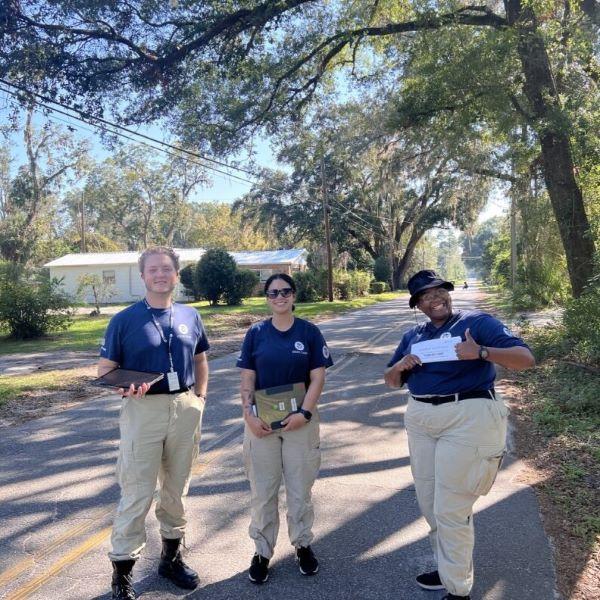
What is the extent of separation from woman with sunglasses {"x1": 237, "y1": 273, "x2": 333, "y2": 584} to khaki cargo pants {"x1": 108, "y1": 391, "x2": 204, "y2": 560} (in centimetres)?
38

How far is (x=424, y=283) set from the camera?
3154mm

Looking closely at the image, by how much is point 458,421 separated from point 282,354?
3.61 feet

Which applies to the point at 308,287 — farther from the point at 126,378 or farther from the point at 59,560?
the point at 126,378

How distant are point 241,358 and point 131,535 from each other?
1167 millimetres

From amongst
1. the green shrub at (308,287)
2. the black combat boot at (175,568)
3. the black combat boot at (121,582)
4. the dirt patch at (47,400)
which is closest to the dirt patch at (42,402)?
the dirt patch at (47,400)

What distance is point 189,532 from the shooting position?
4027mm

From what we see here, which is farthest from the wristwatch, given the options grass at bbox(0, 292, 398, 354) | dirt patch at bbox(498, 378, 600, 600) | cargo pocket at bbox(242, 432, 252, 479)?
grass at bbox(0, 292, 398, 354)

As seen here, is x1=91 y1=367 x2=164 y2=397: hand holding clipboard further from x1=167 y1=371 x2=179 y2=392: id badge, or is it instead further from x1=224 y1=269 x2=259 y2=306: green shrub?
x1=224 y1=269 x2=259 y2=306: green shrub

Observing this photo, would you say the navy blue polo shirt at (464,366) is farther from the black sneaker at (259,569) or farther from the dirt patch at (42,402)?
the dirt patch at (42,402)

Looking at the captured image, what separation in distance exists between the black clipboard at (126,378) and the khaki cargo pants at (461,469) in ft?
4.99

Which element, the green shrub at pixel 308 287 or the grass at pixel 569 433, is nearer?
the grass at pixel 569 433

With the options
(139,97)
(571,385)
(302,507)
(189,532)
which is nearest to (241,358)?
(302,507)

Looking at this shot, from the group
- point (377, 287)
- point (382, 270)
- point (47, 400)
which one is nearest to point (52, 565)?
point (47, 400)

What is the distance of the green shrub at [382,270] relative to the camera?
5531 cm
